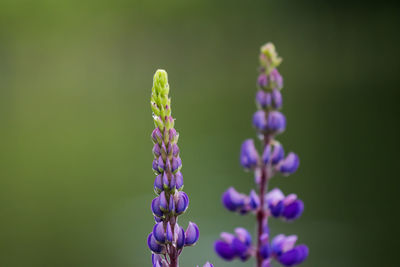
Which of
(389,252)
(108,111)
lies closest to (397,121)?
(389,252)

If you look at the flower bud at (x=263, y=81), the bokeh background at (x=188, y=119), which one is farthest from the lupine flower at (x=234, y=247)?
the bokeh background at (x=188, y=119)

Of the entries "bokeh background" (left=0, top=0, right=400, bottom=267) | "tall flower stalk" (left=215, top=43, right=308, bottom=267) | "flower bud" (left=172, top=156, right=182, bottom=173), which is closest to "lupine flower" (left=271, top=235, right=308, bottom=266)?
"tall flower stalk" (left=215, top=43, right=308, bottom=267)

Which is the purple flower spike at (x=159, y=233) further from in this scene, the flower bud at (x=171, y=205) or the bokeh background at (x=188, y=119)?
the bokeh background at (x=188, y=119)

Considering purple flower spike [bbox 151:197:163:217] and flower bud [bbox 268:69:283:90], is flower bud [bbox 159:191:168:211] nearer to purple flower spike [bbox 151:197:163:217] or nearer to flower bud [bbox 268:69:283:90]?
purple flower spike [bbox 151:197:163:217]

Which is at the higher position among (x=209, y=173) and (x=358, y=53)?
(x=358, y=53)

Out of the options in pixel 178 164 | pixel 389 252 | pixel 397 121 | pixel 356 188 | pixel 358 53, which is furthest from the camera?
pixel 358 53

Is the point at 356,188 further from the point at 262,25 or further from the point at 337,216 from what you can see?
the point at 262,25

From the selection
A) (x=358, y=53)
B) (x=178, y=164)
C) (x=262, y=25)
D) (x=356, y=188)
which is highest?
(x=262, y=25)
